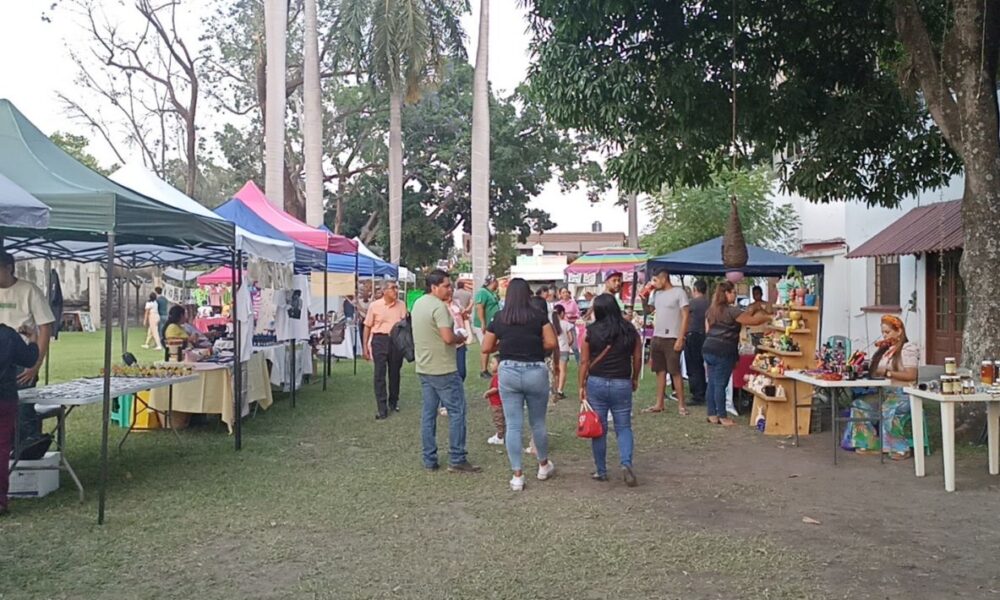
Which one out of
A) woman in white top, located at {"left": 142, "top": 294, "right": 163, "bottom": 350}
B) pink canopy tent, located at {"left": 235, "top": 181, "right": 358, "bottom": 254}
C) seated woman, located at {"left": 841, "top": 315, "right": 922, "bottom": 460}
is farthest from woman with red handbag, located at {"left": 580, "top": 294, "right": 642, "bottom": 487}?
woman in white top, located at {"left": 142, "top": 294, "right": 163, "bottom": 350}

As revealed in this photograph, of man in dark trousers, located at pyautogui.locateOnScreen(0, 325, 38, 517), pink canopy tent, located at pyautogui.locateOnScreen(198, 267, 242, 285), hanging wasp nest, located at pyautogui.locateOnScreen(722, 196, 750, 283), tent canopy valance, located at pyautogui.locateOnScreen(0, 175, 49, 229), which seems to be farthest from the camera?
pink canopy tent, located at pyautogui.locateOnScreen(198, 267, 242, 285)

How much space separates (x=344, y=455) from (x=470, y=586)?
3.94 m

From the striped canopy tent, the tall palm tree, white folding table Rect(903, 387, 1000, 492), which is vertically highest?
the tall palm tree

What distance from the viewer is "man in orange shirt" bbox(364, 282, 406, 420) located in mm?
10750

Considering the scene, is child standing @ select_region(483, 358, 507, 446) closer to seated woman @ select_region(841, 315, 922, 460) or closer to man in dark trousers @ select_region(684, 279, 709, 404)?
seated woman @ select_region(841, 315, 922, 460)

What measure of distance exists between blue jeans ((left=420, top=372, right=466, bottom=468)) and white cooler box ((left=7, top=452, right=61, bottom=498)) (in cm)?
301

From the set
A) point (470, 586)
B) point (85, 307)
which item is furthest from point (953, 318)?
point (85, 307)

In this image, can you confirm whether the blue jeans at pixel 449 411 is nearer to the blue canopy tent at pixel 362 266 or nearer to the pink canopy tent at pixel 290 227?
the pink canopy tent at pixel 290 227

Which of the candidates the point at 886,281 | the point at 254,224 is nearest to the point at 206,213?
the point at 254,224

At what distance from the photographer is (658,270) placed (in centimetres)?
1243

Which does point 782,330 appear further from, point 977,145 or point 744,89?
point 744,89

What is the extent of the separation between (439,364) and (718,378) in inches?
171

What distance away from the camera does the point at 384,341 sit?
35.5 ft

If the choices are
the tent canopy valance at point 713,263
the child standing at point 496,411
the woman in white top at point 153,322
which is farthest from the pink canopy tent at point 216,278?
the child standing at point 496,411
